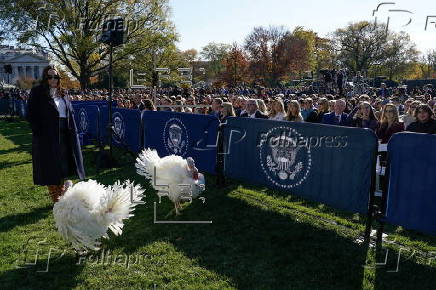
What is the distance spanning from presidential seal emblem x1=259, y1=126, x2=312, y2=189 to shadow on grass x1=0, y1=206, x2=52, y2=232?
12.4ft

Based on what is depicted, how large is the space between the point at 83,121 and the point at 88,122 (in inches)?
26.4

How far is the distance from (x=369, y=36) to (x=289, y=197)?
65261 mm

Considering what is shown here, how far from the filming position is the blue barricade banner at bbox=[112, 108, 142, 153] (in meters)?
11.6

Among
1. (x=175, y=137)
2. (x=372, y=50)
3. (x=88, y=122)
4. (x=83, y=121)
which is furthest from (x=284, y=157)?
(x=372, y=50)

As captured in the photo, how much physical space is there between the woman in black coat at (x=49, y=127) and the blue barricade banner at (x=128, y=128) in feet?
17.2

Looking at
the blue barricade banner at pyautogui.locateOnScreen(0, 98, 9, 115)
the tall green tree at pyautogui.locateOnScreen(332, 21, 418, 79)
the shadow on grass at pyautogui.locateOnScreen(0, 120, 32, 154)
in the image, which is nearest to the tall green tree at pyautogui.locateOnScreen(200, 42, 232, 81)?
the tall green tree at pyautogui.locateOnScreen(332, 21, 418, 79)

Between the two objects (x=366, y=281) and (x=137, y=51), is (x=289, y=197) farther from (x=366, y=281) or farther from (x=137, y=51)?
(x=137, y=51)

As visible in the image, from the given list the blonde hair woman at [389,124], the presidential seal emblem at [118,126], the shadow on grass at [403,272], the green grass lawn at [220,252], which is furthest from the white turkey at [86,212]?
the presidential seal emblem at [118,126]

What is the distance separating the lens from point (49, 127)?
5.89 meters

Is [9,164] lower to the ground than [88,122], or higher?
lower

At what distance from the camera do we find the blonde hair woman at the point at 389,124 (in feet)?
22.1

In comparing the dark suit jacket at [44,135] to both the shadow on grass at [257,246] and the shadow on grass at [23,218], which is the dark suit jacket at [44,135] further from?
the shadow on grass at [257,246]

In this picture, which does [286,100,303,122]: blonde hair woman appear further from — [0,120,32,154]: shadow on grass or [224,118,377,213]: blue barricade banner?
[0,120,32,154]: shadow on grass

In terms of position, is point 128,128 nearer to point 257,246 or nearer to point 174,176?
point 174,176
